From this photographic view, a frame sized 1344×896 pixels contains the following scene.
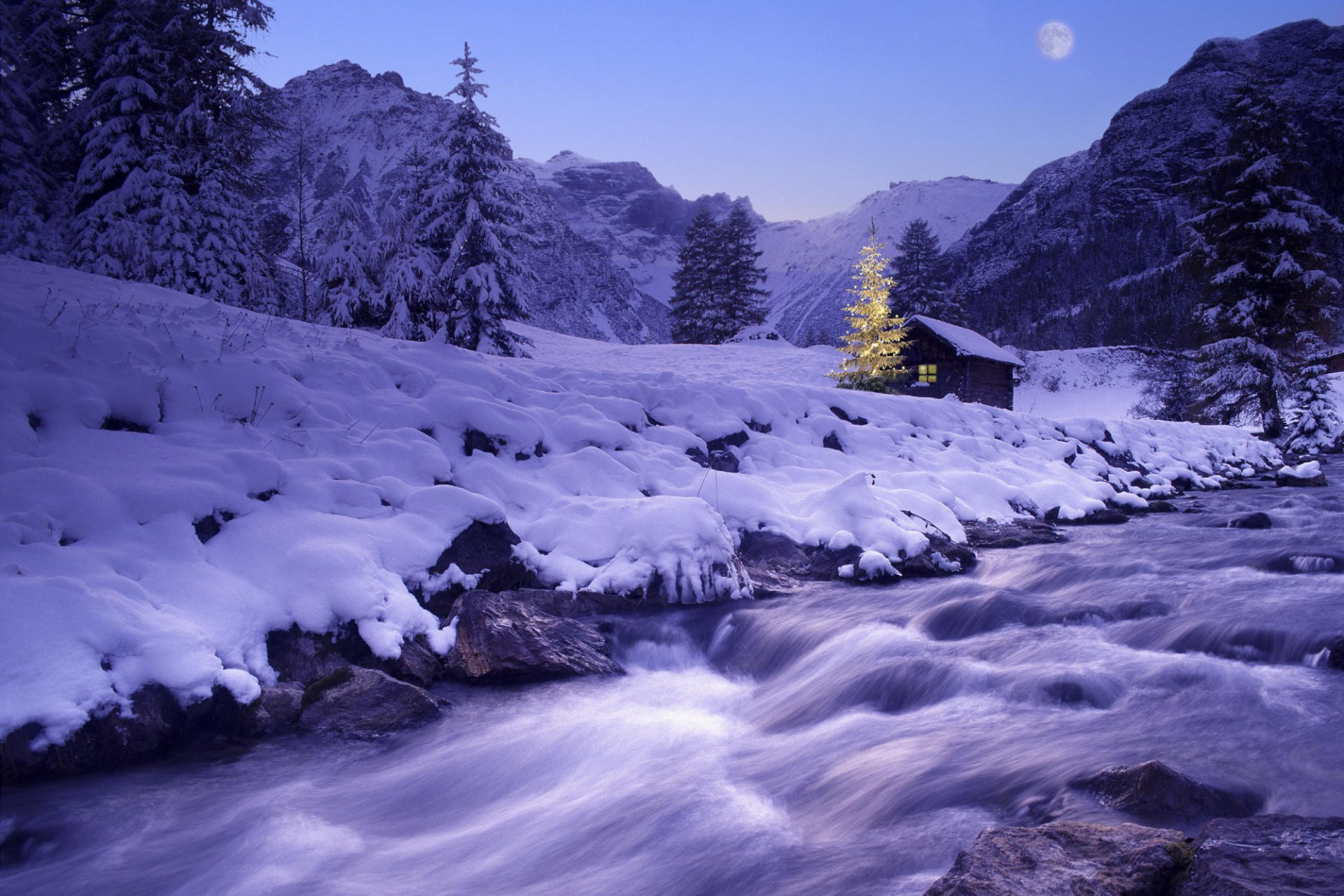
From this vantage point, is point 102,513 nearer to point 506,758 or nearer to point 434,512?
point 434,512

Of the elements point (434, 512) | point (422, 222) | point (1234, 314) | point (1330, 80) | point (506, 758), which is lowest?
point (506, 758)

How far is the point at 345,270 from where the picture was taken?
21.5 meters

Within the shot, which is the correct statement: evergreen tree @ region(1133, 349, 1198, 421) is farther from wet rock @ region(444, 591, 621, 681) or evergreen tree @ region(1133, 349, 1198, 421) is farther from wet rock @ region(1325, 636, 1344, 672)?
wet rock @ region(444, 591, 621, 681)

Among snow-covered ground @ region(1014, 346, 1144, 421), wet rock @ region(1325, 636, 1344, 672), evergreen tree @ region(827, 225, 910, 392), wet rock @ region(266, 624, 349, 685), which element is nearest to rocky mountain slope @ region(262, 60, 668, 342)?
snow-covered ground @ region(1014, 346, 1144, 421)

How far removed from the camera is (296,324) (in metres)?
10.0

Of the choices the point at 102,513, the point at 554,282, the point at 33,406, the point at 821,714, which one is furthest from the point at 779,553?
the point at 554,282

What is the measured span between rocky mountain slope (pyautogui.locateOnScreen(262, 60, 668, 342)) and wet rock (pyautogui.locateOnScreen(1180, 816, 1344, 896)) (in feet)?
300

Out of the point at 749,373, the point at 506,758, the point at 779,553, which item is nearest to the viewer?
the point at 506,758

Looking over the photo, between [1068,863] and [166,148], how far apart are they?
70.1 feet

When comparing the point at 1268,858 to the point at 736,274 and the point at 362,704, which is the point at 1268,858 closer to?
the point at 362,704

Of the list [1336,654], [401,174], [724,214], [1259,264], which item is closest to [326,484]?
[1336,654]

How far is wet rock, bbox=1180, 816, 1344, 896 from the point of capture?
1810mm

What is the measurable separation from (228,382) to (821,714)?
6.07m

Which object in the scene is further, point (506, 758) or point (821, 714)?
point (821, 714)
